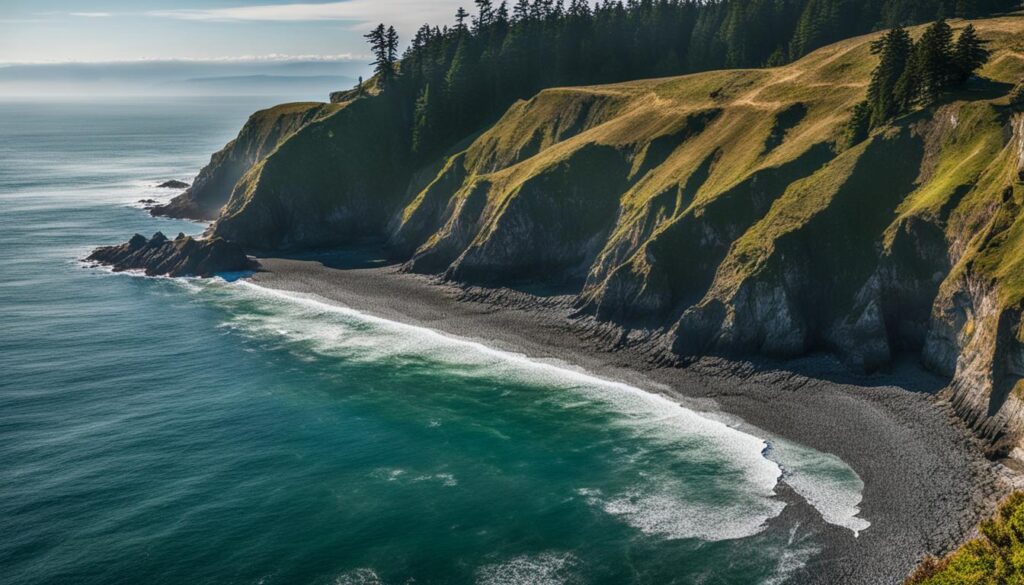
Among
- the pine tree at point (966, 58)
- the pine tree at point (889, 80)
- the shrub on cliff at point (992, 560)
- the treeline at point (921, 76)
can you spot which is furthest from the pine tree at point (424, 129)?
the shrub on cliff at point (992, 560)

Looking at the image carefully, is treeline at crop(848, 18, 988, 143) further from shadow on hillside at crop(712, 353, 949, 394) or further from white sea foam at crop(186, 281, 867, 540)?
white sea foam at crop(186, 281, 867, 540)

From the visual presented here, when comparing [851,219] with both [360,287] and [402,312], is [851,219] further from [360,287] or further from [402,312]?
[360,287]

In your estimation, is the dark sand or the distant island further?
the distant island

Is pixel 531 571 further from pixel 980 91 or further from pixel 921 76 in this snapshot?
pixel 980 91

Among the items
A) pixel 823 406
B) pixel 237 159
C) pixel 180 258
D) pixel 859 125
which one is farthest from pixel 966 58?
pixel 237 159

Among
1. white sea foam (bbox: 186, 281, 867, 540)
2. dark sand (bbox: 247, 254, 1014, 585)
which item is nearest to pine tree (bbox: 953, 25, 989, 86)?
dark sand (bbox: 247, 254, 1014, 585)

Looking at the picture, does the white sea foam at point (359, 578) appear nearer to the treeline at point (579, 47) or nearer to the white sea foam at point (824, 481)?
the white sea foam at point (824, 481)
